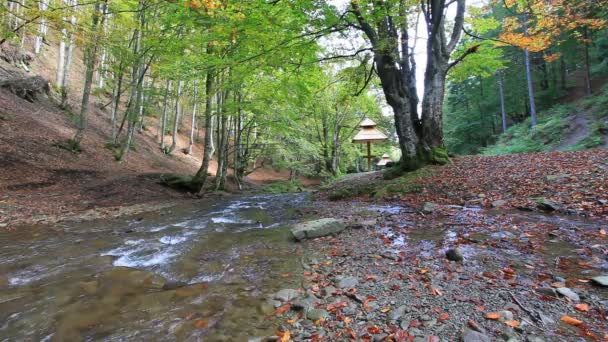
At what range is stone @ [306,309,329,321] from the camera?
99.0 inches

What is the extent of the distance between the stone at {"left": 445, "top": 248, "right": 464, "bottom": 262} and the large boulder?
201cm

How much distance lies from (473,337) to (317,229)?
10.2 ft

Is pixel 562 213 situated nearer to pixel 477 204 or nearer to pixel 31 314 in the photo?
pixel 477 204

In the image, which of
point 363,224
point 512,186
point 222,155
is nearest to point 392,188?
point 512,186

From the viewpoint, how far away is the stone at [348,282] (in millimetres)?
3041

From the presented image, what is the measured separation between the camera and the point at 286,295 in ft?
9.71

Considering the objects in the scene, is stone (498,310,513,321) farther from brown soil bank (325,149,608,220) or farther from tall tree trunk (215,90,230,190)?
tall tree trunk (215,90,230,190)

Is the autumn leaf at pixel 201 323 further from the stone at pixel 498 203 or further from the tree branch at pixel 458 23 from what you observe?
the tree branch at pixel 458 23

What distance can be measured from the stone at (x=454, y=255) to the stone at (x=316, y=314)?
1.75m

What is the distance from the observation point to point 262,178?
29969 millimetres

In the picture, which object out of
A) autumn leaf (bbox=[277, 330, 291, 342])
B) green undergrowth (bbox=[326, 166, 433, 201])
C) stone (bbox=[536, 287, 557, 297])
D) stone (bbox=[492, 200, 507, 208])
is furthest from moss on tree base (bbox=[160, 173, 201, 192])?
stone (bbox=[536, 287, 557, 297])

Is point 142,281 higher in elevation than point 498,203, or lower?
lower

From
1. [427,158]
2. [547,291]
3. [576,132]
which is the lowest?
[547,291]

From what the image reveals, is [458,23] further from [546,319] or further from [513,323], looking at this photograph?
[513,323]
